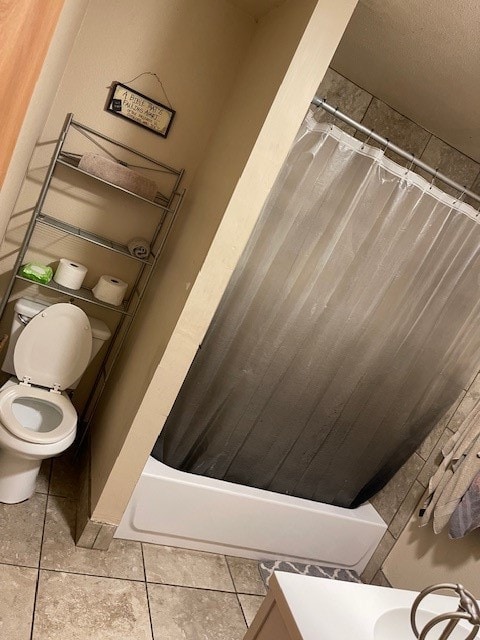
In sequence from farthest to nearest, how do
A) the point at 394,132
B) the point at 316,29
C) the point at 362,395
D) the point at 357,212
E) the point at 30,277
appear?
the point at 394,132 → the point at 362,395 → the point at 30,277 → the point at 357,212 → the point at 316,29

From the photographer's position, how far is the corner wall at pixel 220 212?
5.32ft

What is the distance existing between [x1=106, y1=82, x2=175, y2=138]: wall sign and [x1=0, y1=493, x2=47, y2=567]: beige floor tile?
5.96 ft

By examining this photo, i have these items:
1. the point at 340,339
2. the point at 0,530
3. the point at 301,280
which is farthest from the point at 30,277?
the point at 340,339

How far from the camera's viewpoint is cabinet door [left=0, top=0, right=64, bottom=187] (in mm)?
552

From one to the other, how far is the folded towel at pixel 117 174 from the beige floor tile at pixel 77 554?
1499 millimetres

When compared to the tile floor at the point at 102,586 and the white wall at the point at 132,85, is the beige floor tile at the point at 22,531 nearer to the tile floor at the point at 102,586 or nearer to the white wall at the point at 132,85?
the tile floor at the point at 102,586

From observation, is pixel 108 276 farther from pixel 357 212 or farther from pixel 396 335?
pixel 396 335

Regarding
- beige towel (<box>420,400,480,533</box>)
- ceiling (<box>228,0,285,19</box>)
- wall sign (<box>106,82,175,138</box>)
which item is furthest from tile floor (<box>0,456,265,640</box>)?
ceiling (<box>228,0,285,19</box>)

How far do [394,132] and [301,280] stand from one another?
1.08m

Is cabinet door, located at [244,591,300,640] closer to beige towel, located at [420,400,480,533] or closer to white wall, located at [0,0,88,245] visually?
white wall, located at [0,0,88,245]

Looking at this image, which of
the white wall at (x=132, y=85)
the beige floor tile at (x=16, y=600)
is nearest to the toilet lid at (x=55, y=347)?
the white wall at (x=132, y=85)

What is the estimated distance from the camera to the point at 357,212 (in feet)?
6.68

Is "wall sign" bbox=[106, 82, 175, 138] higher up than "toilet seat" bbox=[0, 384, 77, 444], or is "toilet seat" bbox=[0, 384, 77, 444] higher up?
"wall sign" bbox=[106, 82, 175, 138]

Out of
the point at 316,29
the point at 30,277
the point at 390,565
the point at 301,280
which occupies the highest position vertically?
the point at 316,29
